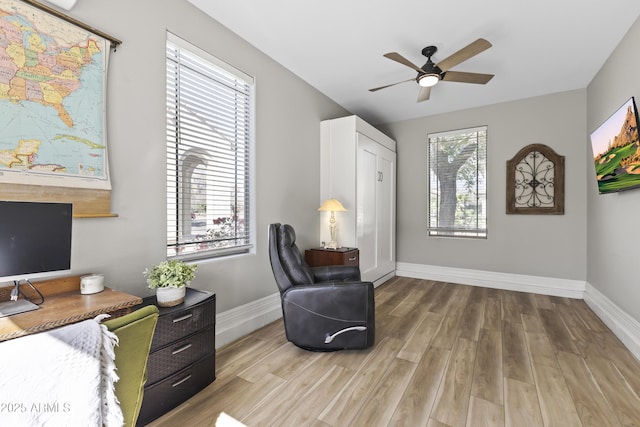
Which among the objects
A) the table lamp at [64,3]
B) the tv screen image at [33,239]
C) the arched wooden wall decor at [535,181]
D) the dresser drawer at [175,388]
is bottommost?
the dresser drawer at [175,388]

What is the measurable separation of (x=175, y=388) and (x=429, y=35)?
340cm

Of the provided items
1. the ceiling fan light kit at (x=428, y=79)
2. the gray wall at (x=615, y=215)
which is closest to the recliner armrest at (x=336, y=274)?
the ceiling fan light kit at (x=428, y=79)

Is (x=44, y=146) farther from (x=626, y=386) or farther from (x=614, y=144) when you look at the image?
(x=614, y=144)

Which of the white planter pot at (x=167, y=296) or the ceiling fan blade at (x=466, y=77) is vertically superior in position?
the ceiling fan blade at (x=466, y=77)

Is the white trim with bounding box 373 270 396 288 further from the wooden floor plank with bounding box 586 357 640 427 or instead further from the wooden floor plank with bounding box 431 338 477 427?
the wooden floor plank with bounding box 586 357 640 427

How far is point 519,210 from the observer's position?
4.15m

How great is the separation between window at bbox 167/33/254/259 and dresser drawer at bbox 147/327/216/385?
703 mm

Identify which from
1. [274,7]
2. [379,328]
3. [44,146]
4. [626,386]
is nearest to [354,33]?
[274,7]

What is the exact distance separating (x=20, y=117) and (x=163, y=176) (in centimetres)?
77

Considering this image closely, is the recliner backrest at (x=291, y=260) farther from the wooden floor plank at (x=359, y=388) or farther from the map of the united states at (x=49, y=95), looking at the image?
the map of the united states at (x=49, y=95)

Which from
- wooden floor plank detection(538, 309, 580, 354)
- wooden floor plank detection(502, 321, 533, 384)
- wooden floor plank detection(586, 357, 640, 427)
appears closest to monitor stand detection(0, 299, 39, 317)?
wooden floor plank detection(502, 321, 533, 384)

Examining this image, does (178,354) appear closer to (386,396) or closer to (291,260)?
(291,260)

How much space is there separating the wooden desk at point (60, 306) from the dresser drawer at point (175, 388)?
51cm

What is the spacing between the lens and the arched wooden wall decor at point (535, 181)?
3.92m
